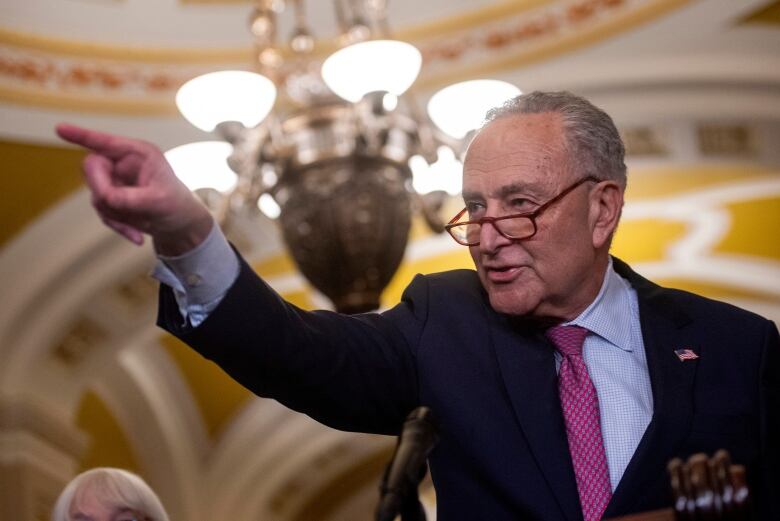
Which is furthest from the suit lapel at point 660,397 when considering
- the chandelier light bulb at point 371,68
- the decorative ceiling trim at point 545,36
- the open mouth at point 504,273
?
the decorative ceiling trim at point 545,36

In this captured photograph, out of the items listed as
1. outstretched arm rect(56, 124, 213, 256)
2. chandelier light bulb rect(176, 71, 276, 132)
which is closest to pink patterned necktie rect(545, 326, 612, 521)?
outstretched arm rect(56, 124, 213, 256)

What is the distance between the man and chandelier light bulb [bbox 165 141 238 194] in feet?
12.8

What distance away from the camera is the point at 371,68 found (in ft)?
17.9

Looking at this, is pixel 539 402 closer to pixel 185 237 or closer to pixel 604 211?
pixel 604 211

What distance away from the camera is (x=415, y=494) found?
1.67m

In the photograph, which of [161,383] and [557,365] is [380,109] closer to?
[557,365]

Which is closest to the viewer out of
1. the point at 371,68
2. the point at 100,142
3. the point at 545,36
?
the point at 100,142

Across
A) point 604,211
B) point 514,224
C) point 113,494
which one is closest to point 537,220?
point 514,224

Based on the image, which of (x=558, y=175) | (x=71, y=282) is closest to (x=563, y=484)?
(x=558, y=175)

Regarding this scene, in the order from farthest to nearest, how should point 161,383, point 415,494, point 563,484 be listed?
point 161,383, point 563,484, point 415,494

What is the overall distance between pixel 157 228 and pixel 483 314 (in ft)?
2.04

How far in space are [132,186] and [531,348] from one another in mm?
683

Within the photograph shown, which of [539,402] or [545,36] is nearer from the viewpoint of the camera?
A: [539,402]

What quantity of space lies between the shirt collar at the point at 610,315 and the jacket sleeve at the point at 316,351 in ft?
0.77
